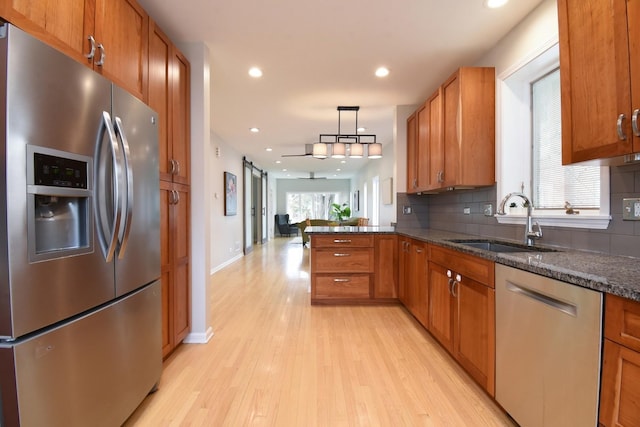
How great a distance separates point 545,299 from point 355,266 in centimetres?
223

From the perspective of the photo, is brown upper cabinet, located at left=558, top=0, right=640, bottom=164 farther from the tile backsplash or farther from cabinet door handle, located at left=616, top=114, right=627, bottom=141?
the tile backsplash

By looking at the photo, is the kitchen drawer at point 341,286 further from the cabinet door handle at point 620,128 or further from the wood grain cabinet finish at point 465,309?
the cabinet door handle at point 620,128

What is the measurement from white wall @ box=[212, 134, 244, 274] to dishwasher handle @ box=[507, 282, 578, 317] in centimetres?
469

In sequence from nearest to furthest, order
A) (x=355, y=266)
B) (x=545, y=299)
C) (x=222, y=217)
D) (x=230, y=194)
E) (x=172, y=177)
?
(x=545, y=299)
(x=172, y=177)
(x=355, y=266)
(x=222, y=217)
(x=230, y=194)

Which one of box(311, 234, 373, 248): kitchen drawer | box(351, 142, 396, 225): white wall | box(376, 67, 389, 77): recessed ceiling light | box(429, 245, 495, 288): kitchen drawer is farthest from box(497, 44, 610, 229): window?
box(351, 142, 396, 225): white wall

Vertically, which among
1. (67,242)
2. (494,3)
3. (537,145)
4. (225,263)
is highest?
(494,3)

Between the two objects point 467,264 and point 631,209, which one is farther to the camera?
point 467,264

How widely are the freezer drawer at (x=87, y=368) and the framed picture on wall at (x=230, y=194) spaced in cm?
438

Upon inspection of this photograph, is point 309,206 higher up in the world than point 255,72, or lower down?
lower down

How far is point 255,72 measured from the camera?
3.01m

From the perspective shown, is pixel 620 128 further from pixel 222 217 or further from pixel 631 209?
pixel 222 217

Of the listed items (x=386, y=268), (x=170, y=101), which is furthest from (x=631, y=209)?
(x=170, y=101)

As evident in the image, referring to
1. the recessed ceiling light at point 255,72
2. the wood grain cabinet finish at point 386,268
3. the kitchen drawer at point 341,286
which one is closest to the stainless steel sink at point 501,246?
the wood grain cabinet finish at point 386,268

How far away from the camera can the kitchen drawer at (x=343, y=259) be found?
11.2 ft
